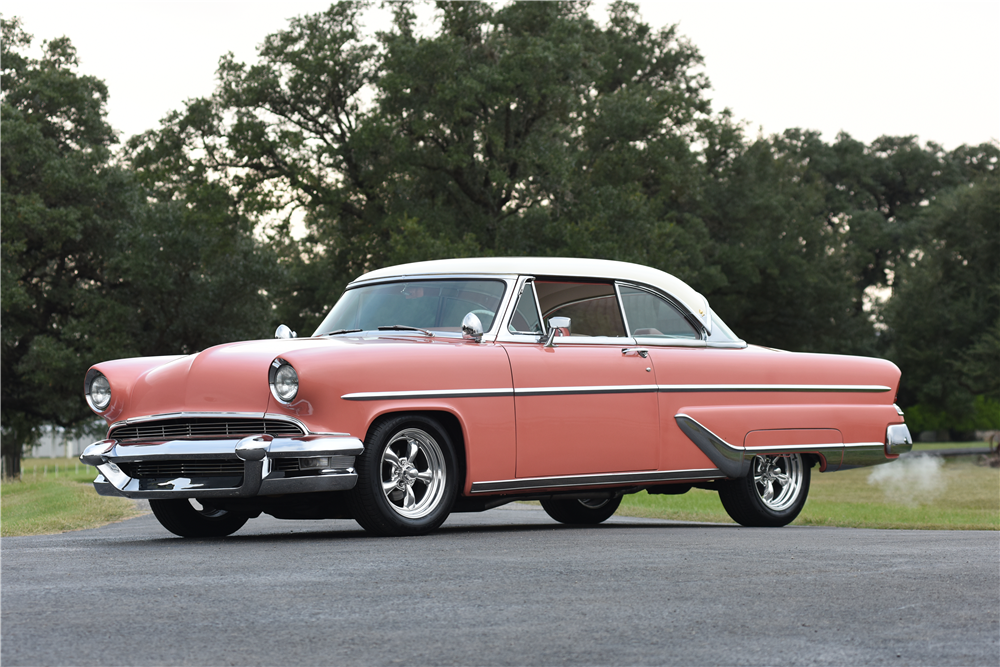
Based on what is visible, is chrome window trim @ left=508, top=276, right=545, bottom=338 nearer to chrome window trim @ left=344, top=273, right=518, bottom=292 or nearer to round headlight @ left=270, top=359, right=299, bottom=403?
chrome window trim @ left=344, top=273, right=518, bottom=292

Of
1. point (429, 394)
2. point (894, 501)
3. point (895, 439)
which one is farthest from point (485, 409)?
point (894, 501)

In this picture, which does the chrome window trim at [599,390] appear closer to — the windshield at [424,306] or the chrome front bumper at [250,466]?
the chrome front bumper at [250,466]

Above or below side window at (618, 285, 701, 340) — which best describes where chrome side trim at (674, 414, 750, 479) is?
below

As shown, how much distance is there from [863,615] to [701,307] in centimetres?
502

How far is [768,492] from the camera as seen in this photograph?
9.66 meters

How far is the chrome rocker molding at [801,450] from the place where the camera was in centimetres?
893

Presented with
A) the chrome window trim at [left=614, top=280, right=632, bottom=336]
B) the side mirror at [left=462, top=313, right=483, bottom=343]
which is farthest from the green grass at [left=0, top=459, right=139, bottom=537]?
the chrome window trim at [left=614, top=280, right=632, bottom=336]

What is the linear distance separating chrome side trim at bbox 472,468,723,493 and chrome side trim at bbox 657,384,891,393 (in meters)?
0.59

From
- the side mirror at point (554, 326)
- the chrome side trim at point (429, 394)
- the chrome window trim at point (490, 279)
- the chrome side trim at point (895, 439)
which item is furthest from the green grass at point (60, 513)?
the chrome side trim at point (895, 439)

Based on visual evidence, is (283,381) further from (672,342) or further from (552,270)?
(672,342)

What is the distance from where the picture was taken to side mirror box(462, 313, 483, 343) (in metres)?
8.02

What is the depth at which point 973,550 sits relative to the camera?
723 cm

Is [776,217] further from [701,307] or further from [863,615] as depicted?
[863,615]

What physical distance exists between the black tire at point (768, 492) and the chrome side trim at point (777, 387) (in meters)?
0.57
